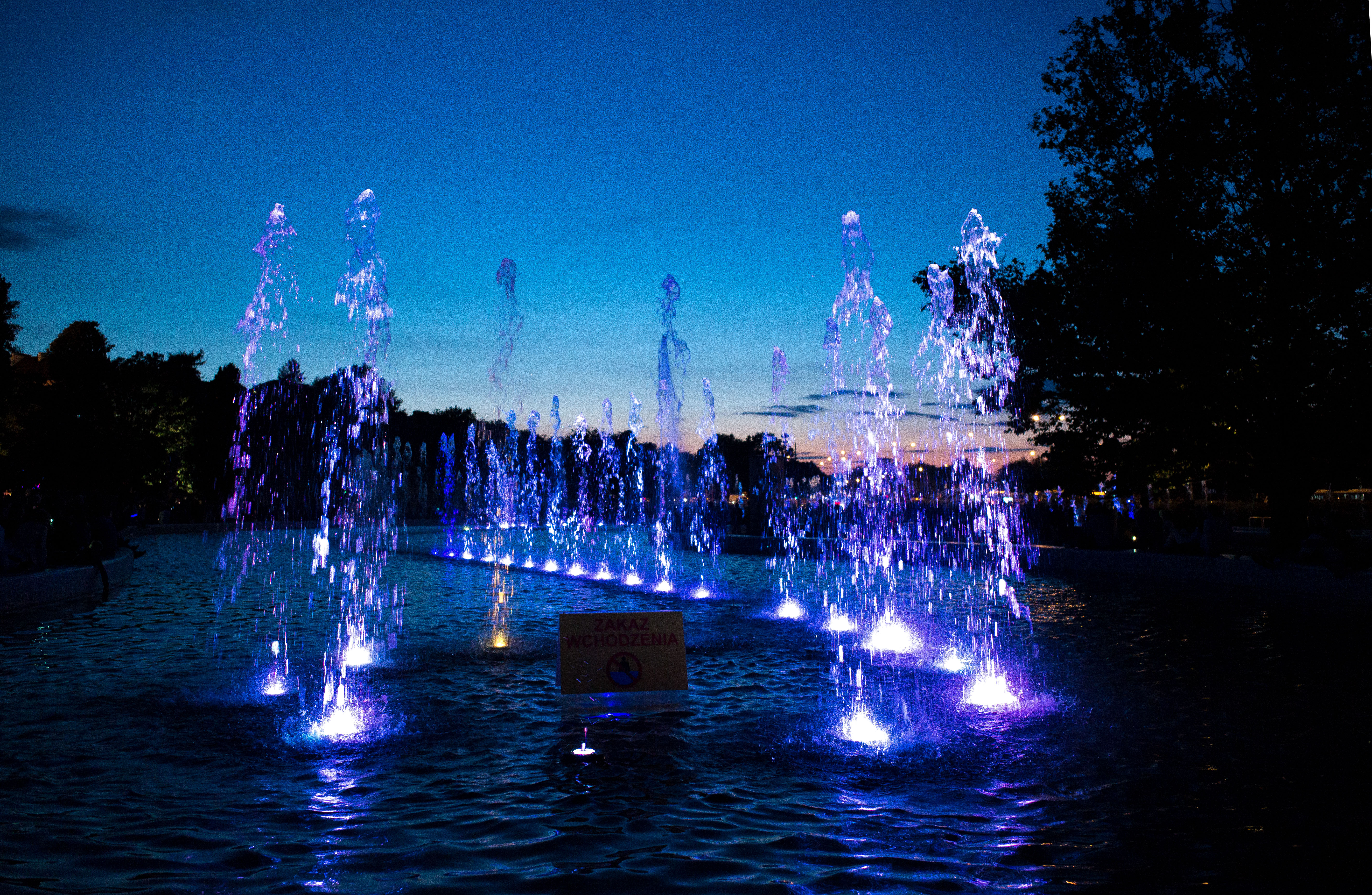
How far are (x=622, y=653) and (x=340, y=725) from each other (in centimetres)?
233

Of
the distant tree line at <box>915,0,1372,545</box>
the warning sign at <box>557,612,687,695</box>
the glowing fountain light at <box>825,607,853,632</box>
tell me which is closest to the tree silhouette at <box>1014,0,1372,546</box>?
the distant tree line at <box>915,0,1372,545</box>

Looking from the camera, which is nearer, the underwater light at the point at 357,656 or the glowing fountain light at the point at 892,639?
the underwater light at the point at 357,656

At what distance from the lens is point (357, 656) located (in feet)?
34.1

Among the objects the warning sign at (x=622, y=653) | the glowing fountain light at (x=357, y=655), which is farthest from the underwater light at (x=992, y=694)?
the glowing fountain light at (x=357, y=655)

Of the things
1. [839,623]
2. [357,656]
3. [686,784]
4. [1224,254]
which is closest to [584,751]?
[686,784]

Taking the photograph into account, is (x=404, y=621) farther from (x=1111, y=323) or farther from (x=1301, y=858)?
(x=1111, y=323)

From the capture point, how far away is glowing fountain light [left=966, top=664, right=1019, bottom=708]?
26.1 ft

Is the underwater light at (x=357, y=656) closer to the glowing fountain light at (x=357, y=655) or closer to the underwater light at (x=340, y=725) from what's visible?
the glowing fountain light at (x=357, y=655)

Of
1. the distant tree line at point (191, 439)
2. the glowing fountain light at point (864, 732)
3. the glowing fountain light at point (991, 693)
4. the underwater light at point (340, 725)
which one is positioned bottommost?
the glowing fountain light at point (991, 693)

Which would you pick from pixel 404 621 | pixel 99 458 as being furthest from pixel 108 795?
pixel 99 458

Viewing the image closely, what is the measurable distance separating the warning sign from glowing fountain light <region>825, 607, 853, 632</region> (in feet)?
17.8

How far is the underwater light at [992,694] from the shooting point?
7961 mm

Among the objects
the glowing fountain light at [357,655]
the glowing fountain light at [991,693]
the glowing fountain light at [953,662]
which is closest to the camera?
the glowing fountain light at [991,693]

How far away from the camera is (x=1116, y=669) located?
9469mm
